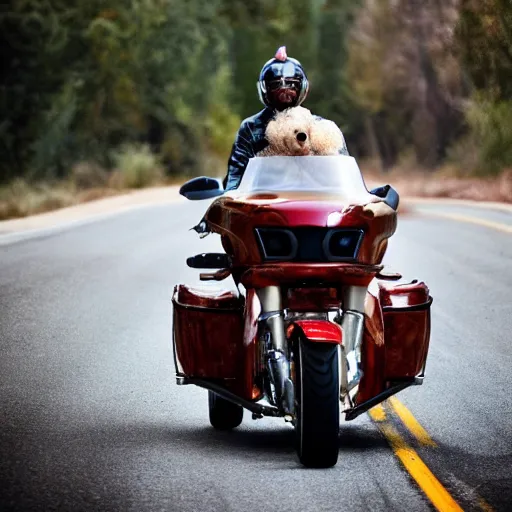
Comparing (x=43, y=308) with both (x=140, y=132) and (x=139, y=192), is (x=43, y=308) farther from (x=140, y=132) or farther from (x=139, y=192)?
(x=140, y=132)

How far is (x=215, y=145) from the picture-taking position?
7562 centimetres

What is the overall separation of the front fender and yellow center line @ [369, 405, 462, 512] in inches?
32.3

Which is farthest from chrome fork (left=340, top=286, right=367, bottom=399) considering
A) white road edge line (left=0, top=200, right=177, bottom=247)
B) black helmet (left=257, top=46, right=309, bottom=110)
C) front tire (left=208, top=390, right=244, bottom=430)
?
white road edge line (left=0, top=200, right=177, bottom=247)

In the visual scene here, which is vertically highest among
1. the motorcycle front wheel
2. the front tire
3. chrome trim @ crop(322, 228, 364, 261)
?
chrome trim @ crop(322, 228, 364, 261)

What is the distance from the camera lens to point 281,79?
8.70 metres

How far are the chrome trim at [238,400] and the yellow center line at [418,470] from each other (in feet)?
2.53

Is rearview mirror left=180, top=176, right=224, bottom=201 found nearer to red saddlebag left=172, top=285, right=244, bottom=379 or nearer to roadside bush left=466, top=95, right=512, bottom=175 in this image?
red saddlebag left=172, top=285, right=244, bottom=379

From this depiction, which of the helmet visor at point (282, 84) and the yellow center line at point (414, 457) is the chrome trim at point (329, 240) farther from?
the helmet visor at point (282, 84)

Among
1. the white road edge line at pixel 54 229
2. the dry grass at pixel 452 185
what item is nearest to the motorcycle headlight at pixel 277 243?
the white road edge line at pixel 54 229

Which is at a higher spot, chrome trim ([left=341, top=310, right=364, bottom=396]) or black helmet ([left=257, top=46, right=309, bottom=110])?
black helmet ([left=257, top=46, right=309, bottom=110])

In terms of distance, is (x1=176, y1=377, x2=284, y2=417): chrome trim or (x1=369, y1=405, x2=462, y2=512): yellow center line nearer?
(x1=369, y1=405, x2=462, y2=512): yellow center line

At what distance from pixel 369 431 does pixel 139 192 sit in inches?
1592

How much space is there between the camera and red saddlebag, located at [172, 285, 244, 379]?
Answer: 8133mm

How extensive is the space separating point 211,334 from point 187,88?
64.2m
